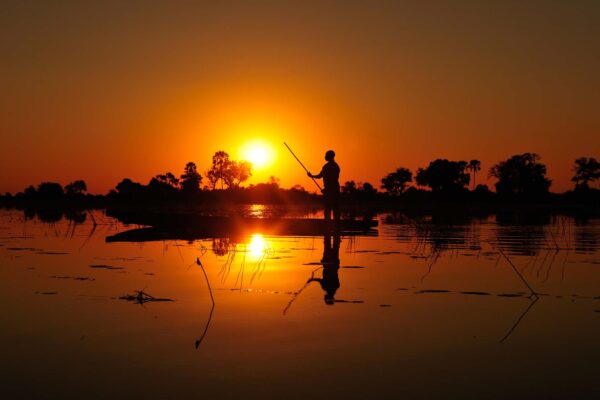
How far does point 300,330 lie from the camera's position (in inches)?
251

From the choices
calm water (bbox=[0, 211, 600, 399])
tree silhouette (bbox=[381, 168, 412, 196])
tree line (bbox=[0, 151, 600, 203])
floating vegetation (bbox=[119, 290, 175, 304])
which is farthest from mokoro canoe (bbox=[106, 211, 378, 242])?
tree silhouette (bbox=[381, 168, 412, 196])

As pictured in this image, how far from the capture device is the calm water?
15.5ft

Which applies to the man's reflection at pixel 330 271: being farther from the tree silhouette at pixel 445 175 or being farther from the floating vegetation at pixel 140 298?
the tree silhouette at pixel 445 175

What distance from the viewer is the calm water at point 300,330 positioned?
15.5 ft

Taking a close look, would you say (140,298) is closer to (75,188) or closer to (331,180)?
(331,180)

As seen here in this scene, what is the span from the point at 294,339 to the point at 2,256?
32.3 ft

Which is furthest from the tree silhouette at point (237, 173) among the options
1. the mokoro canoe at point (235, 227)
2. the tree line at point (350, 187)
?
the mokoro canoe at point (235, 227)

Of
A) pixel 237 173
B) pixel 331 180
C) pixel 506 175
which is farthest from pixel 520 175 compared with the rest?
pixel 331 180

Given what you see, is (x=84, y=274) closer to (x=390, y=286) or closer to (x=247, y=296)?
(x=247, y=296)

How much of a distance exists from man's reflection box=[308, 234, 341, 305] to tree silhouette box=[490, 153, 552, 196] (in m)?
134

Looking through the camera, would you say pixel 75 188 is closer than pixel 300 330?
No

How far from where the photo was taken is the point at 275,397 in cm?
444

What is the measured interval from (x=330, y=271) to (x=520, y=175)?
483ft

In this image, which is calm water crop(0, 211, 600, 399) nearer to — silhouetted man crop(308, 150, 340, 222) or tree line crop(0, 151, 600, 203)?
silhouetted man crop(308, 150, 340, 222)
